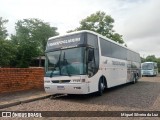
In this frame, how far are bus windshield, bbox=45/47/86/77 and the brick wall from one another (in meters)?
3.16

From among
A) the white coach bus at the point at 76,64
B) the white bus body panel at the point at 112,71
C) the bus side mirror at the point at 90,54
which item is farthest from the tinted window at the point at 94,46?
the white bus body panel at the point at 112,71

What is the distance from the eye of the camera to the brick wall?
13.6 m

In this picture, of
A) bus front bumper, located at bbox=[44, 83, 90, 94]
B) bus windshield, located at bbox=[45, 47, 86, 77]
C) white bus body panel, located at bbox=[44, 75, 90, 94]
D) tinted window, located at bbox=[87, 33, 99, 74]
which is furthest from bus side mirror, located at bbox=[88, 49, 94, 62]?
bus front bumper, located at bbox=[44, 83, 90, 94]

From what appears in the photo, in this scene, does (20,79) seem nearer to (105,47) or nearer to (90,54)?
(90,54)

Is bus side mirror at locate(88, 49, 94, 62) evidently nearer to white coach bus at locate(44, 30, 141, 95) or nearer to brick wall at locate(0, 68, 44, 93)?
white coach bus at locate(44, 30, 141, 95)

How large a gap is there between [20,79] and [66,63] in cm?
473

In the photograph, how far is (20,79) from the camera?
14766 millimetres

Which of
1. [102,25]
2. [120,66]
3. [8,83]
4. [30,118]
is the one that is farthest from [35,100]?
[102,25]

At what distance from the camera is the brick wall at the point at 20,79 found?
1359 centimetres

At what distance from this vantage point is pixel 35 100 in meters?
11.7

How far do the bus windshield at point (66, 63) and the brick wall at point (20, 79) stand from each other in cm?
316

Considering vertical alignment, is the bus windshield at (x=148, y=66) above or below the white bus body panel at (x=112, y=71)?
above

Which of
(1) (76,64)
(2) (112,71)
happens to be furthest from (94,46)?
(2) (112,71)

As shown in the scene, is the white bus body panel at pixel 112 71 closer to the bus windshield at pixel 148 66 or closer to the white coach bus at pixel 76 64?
the white coach bus at pixel 76 64
